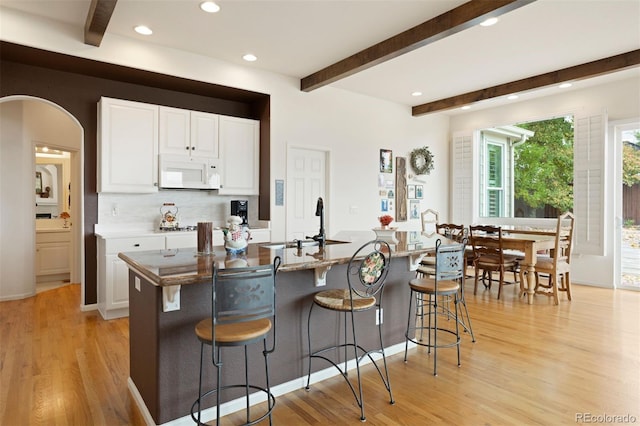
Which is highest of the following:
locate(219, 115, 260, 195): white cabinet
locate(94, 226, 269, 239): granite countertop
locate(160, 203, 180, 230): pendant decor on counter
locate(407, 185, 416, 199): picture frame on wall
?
locate(219, 115, 260, 195): white cabinet

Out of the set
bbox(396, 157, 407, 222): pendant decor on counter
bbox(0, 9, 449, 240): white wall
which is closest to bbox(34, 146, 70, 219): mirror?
bbox(0, 9, 449, 240): white wall

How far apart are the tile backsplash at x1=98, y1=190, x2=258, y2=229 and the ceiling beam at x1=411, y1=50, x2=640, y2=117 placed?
3.66 meters

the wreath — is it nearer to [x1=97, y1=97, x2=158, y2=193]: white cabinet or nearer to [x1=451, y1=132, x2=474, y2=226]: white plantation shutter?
[x1=451, y1=132, x2=474, y2=226]: white plantation shutter

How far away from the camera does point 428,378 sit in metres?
2.77

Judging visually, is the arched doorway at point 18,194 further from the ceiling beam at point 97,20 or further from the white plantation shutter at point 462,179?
the white plantation shutter at point 462,179

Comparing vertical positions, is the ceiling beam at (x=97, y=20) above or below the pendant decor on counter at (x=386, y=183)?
above

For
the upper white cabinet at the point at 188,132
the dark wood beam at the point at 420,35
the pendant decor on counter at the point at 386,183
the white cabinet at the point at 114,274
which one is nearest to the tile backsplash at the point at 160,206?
the white cabinet at the point at 114,274

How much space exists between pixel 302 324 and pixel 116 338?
6.53 ft

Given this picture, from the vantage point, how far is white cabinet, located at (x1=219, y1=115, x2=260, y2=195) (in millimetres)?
5098

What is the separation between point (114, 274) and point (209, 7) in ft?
9.36

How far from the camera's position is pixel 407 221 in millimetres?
7133

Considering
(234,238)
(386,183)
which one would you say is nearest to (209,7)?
(234,238)

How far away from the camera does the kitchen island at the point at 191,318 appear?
2096mm

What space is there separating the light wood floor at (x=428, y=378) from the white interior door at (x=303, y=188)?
2.56 m
